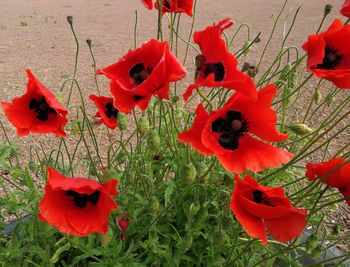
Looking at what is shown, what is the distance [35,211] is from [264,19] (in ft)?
23.5

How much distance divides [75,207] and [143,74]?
1.37ft

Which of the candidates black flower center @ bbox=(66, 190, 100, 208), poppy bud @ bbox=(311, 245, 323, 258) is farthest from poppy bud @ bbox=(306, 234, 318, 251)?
black flower center @ bbox=(66, 190, 100, 208)

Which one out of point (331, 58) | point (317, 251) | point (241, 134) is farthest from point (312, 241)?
point (331, 58)

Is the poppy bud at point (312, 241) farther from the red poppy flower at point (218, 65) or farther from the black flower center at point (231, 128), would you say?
the red poppy flower at point (218, 65)

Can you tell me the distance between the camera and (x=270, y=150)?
999 mm

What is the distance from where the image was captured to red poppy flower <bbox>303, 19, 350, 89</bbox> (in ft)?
3.41

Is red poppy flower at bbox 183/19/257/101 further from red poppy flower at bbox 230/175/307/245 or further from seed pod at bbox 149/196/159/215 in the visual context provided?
seed pod at bbox 149/196/159/215

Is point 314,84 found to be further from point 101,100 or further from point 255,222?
point 255,222

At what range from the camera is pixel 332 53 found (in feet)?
3.98

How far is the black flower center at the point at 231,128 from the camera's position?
3.67 feet

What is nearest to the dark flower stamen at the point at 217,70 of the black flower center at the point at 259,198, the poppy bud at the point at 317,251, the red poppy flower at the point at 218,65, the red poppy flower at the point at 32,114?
the red poppy flower at the point at 218,65

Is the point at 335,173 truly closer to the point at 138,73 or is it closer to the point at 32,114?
the point at 138,73

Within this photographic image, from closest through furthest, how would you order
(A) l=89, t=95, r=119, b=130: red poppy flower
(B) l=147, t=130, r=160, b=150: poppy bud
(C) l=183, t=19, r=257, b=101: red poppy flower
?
1. (C) l=183, t=19, r=257, b=101: red poppy flower
2. (B) l=147, t=130, r=160, b=150: poppy bud
3. (A) l=89, t=95, r=119, b=130: red poppy flower

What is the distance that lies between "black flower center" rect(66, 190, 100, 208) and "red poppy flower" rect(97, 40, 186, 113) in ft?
1.04
